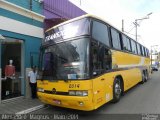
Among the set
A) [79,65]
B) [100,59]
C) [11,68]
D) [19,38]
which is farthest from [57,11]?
[79,65]

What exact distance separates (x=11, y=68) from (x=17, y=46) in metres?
1.14

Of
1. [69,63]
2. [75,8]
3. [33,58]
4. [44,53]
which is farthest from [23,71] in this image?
[75,8]

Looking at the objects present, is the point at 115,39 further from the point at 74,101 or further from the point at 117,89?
the point at 74,101

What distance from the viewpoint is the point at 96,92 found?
689cm

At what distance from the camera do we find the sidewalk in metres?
7.98

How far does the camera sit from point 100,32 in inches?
307

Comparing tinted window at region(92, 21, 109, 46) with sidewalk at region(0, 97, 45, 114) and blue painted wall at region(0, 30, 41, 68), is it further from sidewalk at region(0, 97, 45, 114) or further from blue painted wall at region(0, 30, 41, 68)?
blue painted wall at region(0, 30, 41, 68)

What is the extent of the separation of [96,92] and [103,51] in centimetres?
158

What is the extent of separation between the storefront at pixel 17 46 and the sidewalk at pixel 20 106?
40cm

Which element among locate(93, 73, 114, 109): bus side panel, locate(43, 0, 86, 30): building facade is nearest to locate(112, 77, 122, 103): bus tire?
locate(93, 73, 114, 109): bus side panel

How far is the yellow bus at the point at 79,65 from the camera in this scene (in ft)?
21.8

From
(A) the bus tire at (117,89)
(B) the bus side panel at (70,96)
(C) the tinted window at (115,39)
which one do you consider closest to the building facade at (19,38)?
(B) the bus side panel at (70,96)

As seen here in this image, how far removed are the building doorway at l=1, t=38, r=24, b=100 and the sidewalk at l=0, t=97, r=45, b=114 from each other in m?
0.46

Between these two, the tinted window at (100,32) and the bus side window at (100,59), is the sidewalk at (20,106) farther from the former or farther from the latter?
the tinted window at (100,32)
